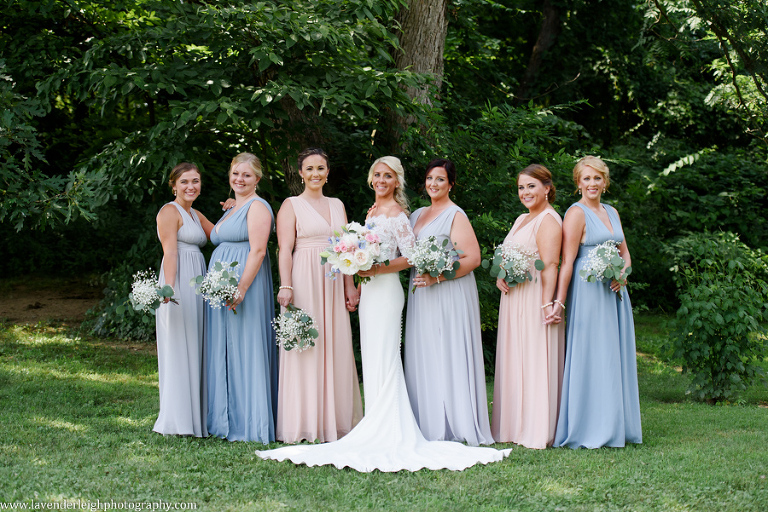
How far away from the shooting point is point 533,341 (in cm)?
522

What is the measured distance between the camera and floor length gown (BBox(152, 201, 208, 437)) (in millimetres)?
5242

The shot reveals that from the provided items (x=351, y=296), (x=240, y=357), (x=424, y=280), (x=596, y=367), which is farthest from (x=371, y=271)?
(x=596, y=367)

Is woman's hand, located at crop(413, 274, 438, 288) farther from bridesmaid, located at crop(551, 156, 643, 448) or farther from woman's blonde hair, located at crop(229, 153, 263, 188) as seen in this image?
woman's blonde hair, located at crop(229, 153, 263, 188)

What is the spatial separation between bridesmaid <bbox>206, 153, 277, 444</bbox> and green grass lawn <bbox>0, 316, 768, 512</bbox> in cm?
22

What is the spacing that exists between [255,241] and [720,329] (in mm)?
4349

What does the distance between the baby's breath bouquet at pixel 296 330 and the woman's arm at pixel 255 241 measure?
14.0 inches

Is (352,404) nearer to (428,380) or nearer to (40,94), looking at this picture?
(428,380)

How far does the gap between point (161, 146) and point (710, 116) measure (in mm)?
11910

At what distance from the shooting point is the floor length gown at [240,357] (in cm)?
525

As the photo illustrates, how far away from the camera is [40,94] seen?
24.2 ft

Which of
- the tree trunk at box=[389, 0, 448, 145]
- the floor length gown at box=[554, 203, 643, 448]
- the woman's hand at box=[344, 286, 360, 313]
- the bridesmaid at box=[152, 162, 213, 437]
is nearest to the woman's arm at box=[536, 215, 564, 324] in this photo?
the floor length gown at box=[554, 203, 643, 448]

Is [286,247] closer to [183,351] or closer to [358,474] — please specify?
[183,351]

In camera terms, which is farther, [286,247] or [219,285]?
[286,247]

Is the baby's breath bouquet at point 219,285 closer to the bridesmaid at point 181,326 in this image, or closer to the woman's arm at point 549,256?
the bridesmaid at point 181,326
